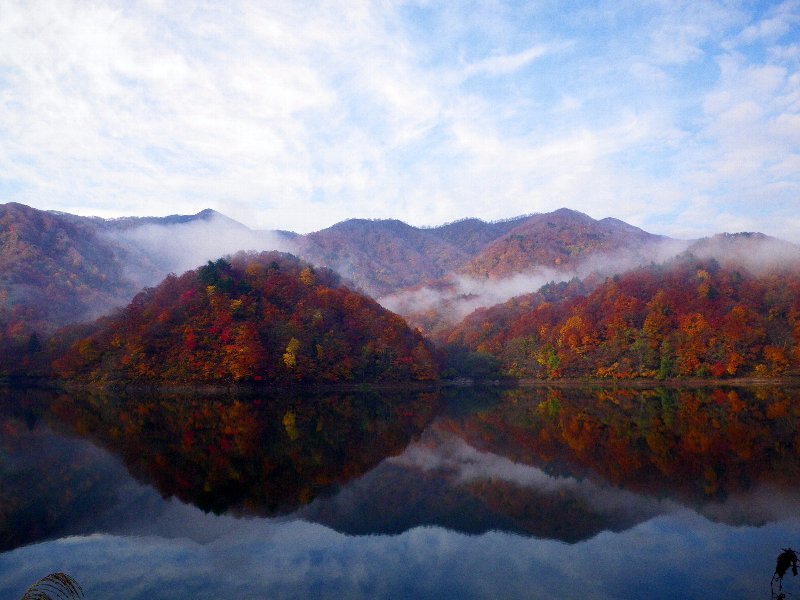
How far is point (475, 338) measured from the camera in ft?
311

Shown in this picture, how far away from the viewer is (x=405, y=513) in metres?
12.6

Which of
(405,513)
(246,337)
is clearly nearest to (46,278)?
(246,337)

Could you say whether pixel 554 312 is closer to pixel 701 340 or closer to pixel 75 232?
pixel 701 340

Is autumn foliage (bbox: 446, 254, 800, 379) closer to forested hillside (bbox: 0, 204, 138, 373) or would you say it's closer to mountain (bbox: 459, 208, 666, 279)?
forested hillside (bbox: 0, 204, 138, 373)

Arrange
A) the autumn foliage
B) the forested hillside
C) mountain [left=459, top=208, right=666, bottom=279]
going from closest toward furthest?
the autumn foliage
the forested hillside
mountain [left=459, top=208, right=666, bottom=279]

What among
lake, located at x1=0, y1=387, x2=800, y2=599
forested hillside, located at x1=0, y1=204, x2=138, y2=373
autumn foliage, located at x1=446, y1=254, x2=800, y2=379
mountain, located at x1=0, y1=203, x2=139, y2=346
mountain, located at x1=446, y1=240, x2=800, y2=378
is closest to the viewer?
lake, located at x1=0, y1=387, x2=800, y2=599

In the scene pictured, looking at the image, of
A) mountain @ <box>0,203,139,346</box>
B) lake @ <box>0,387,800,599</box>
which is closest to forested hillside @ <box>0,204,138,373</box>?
mountain @ <box>0,203,139,346</box>

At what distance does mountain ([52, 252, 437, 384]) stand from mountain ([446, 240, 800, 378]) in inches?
862

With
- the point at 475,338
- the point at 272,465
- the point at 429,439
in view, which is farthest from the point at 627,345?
the point at 272,465

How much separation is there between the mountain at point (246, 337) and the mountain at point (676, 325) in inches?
862

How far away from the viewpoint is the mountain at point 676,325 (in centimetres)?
6184

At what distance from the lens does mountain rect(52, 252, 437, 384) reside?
56719 mm

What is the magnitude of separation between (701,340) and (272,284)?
2270 inches

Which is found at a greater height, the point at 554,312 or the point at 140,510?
the point at 554,312
